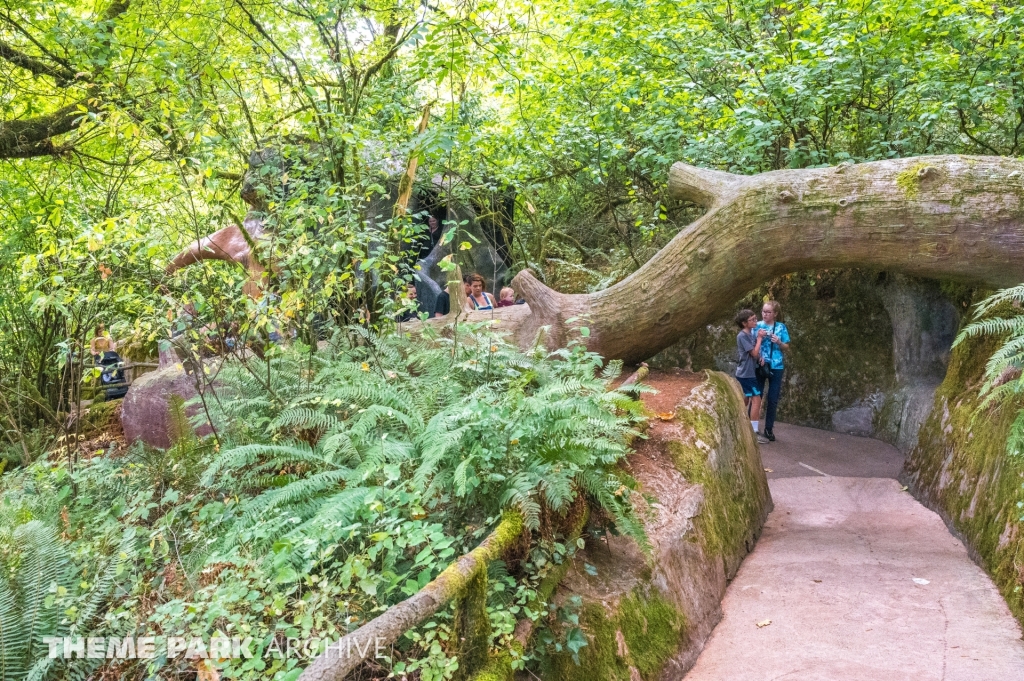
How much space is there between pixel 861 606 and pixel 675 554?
130 cm

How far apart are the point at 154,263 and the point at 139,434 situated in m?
3.47

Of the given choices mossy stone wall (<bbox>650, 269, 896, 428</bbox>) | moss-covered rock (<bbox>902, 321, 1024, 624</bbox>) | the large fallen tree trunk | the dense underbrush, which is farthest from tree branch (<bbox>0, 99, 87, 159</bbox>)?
moss-covered rock (<bbox>902, 321, 1024, 624</bbox>)

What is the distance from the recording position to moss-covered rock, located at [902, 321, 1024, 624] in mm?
5098

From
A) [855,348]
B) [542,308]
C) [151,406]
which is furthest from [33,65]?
[855,348]

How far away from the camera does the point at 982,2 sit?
27.8 feet

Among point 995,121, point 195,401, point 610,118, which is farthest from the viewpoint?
point 610,118

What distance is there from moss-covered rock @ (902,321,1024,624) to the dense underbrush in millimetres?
2807

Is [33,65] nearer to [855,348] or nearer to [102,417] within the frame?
[102,417]

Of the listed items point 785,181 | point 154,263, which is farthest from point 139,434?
point 785,181

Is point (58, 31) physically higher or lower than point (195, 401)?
higher

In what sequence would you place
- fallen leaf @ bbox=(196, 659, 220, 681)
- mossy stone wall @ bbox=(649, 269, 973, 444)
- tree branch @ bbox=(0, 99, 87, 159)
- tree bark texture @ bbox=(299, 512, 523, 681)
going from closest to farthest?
tree bark texture @ bbox=(299, 512, 523, 681)
fallen leaf @ bbox=(196, 659, 220, 681)
tree branch @ bbox=(0, 99, 87, 159)
mossy stone wall @ bbox=(649, 269, 973, 444)

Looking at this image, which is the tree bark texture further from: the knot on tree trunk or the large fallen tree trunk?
the knot on tree trunk

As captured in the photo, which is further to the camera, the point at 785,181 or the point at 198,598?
the point at 785,181

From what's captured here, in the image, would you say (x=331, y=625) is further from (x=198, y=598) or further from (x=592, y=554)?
(x=592, y=554)
